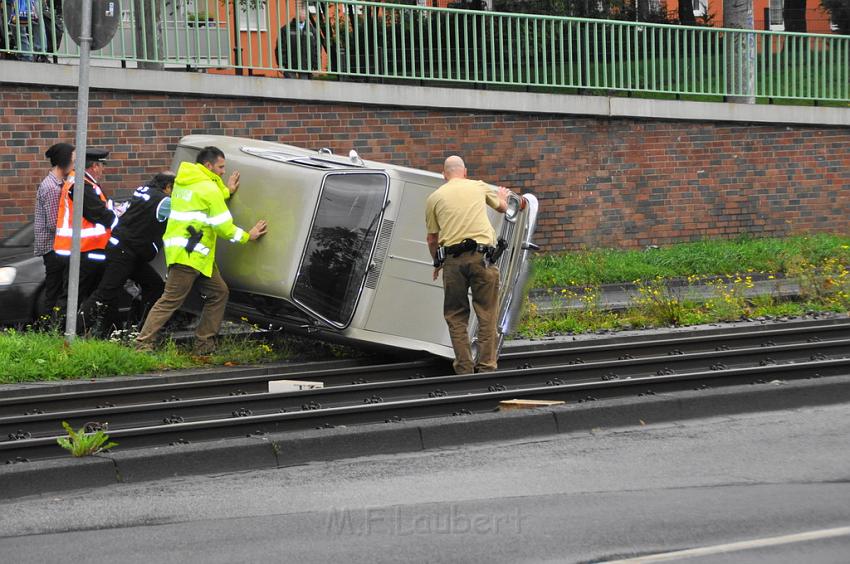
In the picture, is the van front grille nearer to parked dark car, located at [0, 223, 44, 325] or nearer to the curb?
the curb

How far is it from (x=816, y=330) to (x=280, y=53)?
28.4 feet

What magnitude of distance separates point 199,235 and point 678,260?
9477 mm

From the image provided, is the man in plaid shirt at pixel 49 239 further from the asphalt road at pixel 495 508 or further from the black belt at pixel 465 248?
the asphalt road at pixel 495 508

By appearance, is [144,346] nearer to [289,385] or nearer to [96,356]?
[96,356]

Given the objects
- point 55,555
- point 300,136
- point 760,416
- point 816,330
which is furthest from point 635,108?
point 55,555

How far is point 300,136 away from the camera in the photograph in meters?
17.4

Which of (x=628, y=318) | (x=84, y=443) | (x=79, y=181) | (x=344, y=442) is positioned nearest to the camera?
(x=84, y=443)

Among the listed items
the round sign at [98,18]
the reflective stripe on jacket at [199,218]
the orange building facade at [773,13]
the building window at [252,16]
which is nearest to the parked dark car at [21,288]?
the reflective stripe on jacket at [199,218]

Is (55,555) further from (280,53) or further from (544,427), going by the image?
(280,53)

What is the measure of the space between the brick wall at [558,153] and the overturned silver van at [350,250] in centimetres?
557

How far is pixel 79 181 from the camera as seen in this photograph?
1120 centimetres

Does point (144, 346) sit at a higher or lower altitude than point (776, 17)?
lower

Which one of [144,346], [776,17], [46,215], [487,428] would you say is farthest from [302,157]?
[776,17]

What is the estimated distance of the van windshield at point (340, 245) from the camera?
10.8 meters
